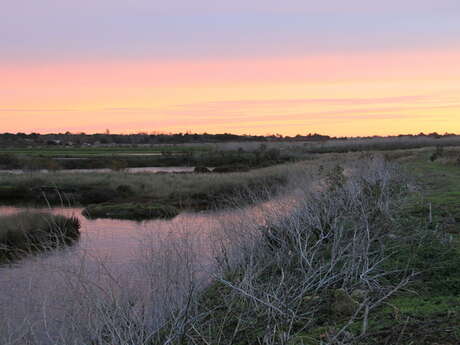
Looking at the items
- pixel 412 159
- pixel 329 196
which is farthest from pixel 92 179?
pixel 329 196

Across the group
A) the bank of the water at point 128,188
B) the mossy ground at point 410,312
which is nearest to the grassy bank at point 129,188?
the bank of the water at point 128,188

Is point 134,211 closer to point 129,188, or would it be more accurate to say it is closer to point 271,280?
point 129,188

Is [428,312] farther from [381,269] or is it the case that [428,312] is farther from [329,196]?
[329,196]

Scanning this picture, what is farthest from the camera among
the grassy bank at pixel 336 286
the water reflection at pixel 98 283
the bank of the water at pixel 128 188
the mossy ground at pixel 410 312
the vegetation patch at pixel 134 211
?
the bank of the water at pixel 128 188

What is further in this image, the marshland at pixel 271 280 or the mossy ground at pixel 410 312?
the marshland at pixel 271 280

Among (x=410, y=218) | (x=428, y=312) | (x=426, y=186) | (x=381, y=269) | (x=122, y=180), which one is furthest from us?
(x=122, y=180)

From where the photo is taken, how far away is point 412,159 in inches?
1342

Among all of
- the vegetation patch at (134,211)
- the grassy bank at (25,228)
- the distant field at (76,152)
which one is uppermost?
the distant field at (76,152)

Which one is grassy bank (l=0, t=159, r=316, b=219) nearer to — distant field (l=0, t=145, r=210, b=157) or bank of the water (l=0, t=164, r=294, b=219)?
bank of the water (l=0, t=164, r=294, b=219)

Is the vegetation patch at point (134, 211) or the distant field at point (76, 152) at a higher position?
the distant field at point (76, 152)

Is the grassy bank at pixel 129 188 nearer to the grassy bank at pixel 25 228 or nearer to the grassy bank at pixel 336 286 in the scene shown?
the grassy bank at pixel 25 228

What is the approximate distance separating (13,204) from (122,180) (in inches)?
298

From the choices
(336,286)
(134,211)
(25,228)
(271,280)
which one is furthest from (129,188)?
(336,286)

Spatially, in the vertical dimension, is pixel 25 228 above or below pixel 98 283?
below
